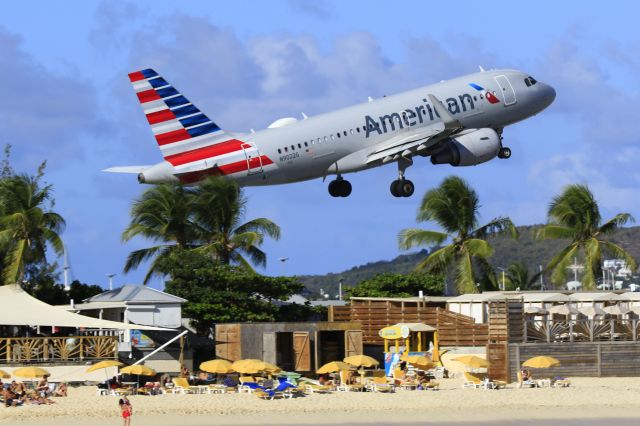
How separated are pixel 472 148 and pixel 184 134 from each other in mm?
12668

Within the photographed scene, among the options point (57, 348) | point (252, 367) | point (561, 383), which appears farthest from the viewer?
point (561, 383)

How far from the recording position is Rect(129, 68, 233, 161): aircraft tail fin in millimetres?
63000

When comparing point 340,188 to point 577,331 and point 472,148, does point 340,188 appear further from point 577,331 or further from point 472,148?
point 577,331

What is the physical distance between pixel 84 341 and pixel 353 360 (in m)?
10.1

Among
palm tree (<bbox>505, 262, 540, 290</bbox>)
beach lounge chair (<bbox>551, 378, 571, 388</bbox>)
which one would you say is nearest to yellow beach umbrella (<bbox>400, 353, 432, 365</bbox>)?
beach lounge chair (<bbox>551, 378, 571, 388</bbox>)

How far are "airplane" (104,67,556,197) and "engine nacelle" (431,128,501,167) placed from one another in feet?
0.14

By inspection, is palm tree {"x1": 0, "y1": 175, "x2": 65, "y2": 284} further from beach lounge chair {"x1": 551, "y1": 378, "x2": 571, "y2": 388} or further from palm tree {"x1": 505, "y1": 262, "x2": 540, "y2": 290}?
palm tree {"x1": 505, "y1": 262, "x2": 540, "y2": 290}

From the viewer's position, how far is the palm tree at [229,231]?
70.4 m

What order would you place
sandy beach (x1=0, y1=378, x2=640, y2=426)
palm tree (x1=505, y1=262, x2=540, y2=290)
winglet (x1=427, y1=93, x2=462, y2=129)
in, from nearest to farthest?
sandy beach (x1=0, y1=378, x2=640, y2=426)
winglet (x1=427, y1=93, x2=462, y2=129)
palm tree (x1=505, y1=262, x2=540, y2=290)

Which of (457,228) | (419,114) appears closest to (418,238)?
(457,228)

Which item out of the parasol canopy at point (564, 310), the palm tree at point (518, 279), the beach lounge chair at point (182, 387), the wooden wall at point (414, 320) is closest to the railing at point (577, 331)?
the wooden wall at point (414, 320)

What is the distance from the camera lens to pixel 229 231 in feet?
236

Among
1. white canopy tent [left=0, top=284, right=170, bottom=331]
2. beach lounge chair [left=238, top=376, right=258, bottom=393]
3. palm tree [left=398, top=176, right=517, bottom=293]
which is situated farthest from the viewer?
palm tree [left=398, top=176, right=517, bottom=293]

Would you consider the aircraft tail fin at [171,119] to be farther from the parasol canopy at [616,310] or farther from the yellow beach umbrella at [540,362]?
the parasol canopy at [616,310]
